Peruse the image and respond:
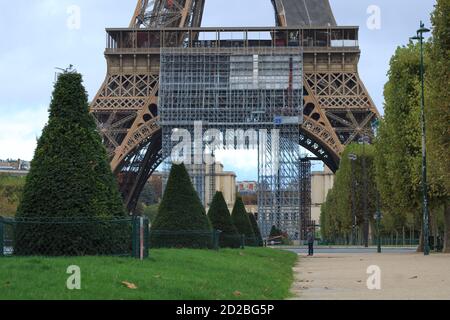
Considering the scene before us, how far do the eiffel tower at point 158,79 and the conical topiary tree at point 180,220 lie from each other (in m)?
43.9

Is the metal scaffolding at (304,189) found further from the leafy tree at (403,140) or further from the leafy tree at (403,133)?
the leafy tree at (403,133)

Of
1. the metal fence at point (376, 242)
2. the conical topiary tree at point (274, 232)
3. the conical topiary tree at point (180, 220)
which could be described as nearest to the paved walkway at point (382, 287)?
the conical topiary tree at point (180, 220)

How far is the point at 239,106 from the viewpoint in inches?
3041

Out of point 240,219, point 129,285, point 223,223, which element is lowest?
point 129,285

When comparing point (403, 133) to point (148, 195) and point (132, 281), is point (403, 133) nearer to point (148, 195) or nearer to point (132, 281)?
point (132, 281)

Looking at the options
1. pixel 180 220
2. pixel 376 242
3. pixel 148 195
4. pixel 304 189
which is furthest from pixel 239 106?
pixel 148 195

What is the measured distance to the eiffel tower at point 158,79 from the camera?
71375mm

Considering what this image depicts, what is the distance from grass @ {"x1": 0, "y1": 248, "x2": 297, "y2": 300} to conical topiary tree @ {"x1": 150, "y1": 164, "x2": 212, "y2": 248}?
787 cm

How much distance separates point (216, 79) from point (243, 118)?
408cm

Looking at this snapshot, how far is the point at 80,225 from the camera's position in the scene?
17094 mm

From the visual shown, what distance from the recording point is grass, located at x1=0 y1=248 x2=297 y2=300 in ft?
36.8

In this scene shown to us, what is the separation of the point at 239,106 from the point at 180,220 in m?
51.1

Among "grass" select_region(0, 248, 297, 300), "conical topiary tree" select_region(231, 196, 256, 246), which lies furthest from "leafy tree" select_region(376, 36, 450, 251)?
"grass" select_region(0, 248, 297, 300)
